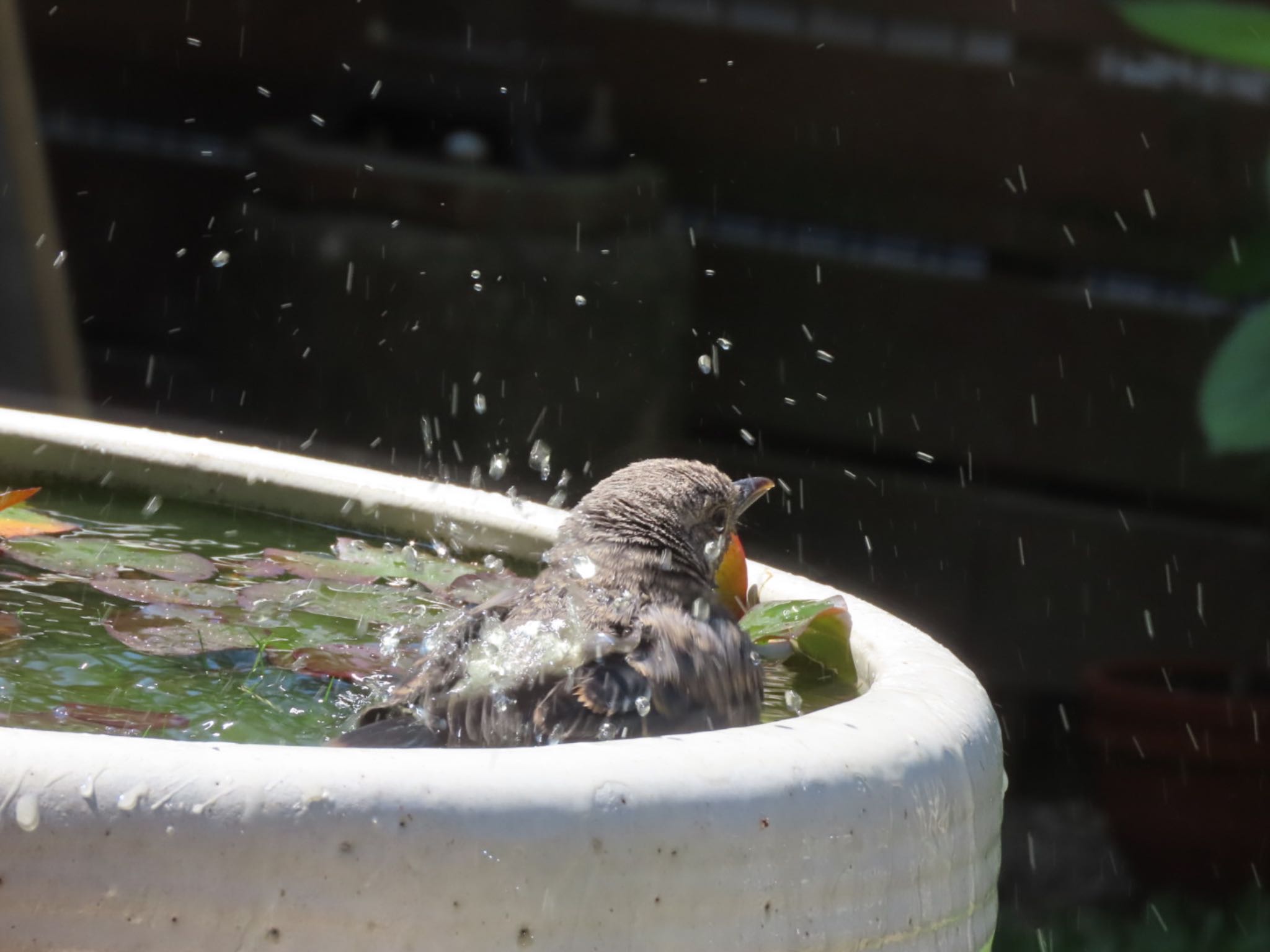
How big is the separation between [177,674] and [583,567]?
584 millimetres

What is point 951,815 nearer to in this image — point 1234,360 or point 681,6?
point 1234,360

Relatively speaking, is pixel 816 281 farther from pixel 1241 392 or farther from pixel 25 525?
pixel 25 525

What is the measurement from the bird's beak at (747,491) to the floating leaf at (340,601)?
54 cm

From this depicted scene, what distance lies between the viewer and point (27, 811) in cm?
114

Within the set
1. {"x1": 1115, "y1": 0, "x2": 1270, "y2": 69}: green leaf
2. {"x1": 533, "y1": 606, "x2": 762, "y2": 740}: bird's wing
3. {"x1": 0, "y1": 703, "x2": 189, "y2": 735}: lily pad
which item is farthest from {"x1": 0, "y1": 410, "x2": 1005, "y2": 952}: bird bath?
{"x1": 1115, "y1": 0, "x2": 1270, "y2": 69}: green leaf

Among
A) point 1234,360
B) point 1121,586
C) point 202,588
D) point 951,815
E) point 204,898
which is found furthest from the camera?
point 1121,586

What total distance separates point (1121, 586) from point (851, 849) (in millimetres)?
5271

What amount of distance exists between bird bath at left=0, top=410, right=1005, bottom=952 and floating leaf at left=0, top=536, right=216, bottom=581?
136 cm

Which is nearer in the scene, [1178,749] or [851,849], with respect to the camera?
[851,849]

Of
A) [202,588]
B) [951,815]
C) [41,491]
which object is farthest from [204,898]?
[41,491]

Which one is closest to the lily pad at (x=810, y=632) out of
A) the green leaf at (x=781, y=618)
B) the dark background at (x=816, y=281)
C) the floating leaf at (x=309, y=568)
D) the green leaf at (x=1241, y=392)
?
the green leaf at (x=781, y=618)

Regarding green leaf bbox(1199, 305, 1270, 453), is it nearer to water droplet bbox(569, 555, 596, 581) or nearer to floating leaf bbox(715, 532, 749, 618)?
floating leaf bbox(715, 532, 749, 618)

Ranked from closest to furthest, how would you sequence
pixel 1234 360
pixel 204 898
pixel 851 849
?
1. pixel 204 898
2. pixel 851 849
3. pixel 1234 360

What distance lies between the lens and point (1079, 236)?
6.35 metres
